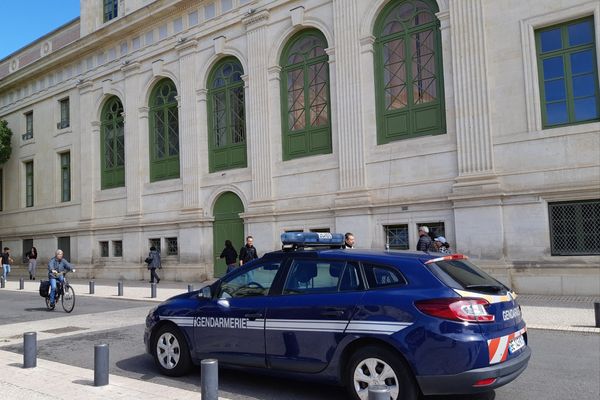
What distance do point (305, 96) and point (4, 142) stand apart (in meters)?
21.5

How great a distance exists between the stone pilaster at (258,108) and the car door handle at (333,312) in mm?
13888

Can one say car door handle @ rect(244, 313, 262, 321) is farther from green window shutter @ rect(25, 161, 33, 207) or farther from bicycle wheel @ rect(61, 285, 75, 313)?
green window shutter @ rect(25, 161, 33, 207)

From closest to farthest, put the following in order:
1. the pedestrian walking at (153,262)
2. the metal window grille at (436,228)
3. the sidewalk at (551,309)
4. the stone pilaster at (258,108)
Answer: the sidewalk at (551,309), the metal window grille at (436,228), the stone pilaster at (258,108), the pedestrian walking at (153,262)

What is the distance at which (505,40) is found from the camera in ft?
47.8

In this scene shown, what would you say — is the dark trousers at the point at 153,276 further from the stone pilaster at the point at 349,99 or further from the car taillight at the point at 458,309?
the car taillight at the point at 458,309

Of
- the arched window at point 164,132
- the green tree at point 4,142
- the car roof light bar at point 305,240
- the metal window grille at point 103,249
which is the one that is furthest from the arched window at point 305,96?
the green tree at point 4,142

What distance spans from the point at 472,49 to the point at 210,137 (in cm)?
1101

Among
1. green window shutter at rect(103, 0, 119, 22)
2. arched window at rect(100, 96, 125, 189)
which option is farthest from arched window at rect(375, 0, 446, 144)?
green window shutter at rect(103, 0, 119, 22)

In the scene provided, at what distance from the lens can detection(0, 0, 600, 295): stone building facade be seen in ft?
45.3

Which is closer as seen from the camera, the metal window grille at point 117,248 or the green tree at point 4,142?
the metal window grille at point 117,248

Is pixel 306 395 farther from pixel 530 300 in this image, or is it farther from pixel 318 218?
pixel 318 218

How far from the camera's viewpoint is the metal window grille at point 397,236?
52.9 feet

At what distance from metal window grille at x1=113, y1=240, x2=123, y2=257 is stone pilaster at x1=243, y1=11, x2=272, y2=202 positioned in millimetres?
8780

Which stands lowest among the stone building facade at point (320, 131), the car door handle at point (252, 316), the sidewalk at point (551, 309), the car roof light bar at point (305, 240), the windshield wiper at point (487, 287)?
the sidewalk at point (551, 309)
